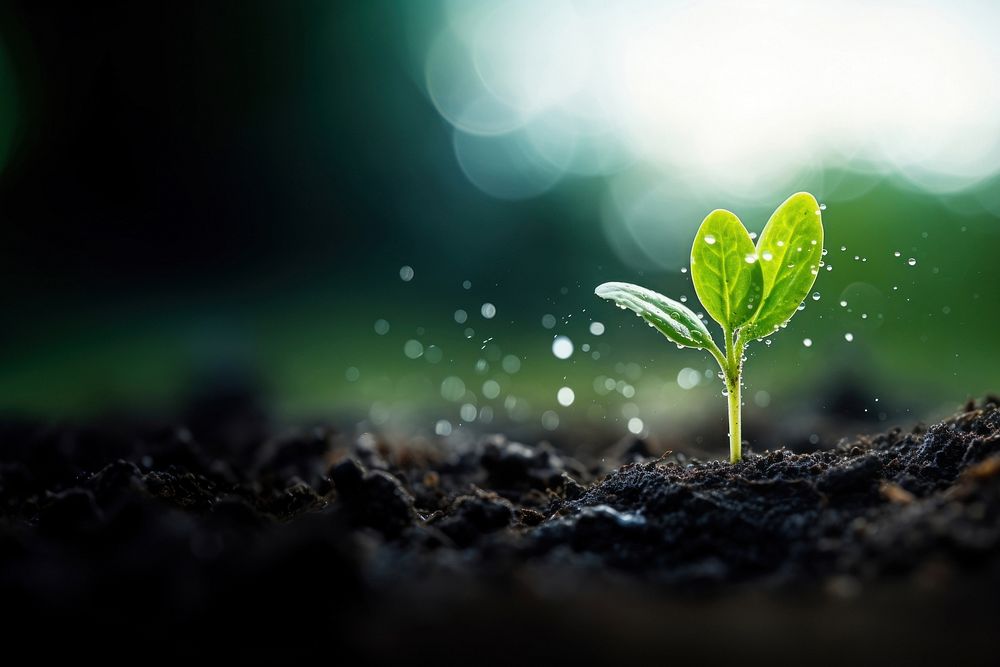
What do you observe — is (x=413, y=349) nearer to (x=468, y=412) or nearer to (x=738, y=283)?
(x=468, y=412)

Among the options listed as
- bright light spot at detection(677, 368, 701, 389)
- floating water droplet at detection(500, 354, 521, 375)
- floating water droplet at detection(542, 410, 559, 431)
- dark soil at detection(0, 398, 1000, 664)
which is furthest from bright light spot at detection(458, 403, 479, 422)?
dark soil at detection(0, 398, 1000, 664)

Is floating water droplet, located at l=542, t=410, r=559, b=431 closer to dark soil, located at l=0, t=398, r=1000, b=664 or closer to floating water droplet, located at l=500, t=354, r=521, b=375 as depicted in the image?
floating water droplet, located at l=500, t=354, r=521, b=375

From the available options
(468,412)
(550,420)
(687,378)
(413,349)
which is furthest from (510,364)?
(687,378)

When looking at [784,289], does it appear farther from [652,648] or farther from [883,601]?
[652,648]

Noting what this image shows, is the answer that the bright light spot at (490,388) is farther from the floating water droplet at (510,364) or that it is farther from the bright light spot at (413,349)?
the bright light spot at (413,349)

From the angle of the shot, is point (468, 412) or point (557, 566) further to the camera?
point (468, 412)

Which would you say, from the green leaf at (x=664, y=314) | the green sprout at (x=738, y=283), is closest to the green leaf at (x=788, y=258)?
the green sprout at (x=738, y=283)
